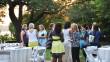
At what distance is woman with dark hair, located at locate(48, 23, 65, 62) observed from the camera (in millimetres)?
13992

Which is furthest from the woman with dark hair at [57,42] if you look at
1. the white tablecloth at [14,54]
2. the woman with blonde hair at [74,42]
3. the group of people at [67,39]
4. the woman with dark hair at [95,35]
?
the woman with dark hair at [95,35]

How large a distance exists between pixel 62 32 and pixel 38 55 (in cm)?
115

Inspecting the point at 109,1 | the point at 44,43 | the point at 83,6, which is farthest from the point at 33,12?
the point at 44,43

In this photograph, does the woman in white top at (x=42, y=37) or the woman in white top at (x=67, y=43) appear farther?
the woman in white top at (x=42, y=37)

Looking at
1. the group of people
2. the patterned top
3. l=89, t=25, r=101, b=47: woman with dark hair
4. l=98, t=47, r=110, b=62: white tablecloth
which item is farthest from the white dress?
l=98, t=47, r=110, b=62: white tablecloth

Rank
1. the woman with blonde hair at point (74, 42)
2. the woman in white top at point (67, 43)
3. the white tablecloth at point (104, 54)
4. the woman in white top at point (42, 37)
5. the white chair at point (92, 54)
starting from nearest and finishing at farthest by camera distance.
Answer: the white tablecloth at point (104, 54)
the white chair at point (92, 54)
the woman in white top at point (67, 43)
the woman with blonde hair at point (74, 42)
the woman in white top at point (42, 37)

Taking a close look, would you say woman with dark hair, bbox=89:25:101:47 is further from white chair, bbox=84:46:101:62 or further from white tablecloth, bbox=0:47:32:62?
white tablecloth, bbox=0:47:32:62

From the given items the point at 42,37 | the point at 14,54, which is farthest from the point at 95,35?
the point at 14,54

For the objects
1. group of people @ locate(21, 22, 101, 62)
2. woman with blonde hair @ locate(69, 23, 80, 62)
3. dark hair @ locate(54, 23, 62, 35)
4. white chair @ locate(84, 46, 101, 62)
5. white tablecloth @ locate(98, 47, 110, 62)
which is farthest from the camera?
woman with blonde hair @ locate(69, 23, 80, 62)

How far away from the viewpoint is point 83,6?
3150 centimetres

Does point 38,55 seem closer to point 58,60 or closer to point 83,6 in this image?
point 58,60

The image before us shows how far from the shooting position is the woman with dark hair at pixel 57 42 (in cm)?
1399

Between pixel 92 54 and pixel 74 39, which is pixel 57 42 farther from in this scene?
pixel 74 39

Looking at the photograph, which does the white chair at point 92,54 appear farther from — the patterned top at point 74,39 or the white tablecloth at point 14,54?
the white tablecloth at point 14,54
